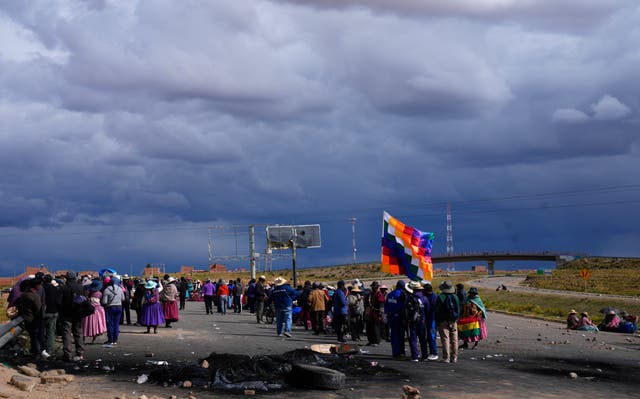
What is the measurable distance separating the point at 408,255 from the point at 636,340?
908 centimetres

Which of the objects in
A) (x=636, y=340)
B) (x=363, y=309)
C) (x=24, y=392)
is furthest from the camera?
(x=636, y=340)

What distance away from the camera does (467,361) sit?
17.7 metres

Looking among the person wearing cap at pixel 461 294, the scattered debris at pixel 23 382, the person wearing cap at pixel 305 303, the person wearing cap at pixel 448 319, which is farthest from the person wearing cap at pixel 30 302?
the person wearing cap at pixel 305 303

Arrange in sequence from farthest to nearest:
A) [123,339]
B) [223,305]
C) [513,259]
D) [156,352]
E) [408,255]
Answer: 1. [513,259]
2. [223,305]
3. [408,255]
4. [123,339]
5. [156,352]

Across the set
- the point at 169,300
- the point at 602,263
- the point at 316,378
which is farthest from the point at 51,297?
the point at 602,263

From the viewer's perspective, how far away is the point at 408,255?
3016 centimetres

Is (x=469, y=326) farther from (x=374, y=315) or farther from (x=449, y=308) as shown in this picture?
(x=449, y=308)

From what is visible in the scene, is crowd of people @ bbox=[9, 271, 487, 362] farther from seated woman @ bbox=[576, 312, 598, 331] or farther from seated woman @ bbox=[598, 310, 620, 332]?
seated woman @ bbox=[598, 310, 620, 332]

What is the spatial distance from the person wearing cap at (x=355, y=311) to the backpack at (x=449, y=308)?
6059 millimetres

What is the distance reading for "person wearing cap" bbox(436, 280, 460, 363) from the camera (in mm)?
17156

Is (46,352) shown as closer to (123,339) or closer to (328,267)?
(123,339)

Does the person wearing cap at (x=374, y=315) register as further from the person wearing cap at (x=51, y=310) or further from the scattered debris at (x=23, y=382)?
the scattered debris at (x=23, y=382)

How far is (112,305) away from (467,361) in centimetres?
943

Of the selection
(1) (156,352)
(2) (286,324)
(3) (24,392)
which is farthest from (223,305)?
(3) (24,392)
